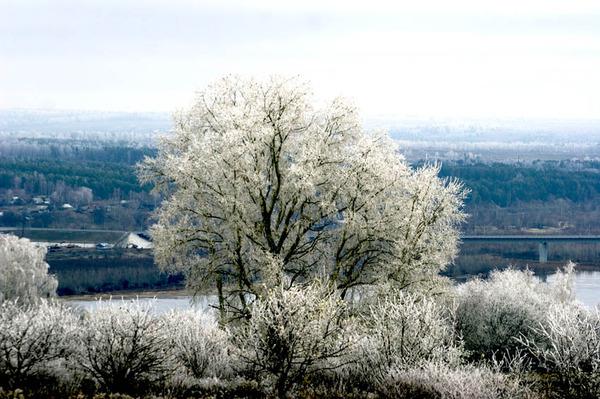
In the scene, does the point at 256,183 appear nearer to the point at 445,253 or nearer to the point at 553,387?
the point at 445,253

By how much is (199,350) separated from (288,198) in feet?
16.3

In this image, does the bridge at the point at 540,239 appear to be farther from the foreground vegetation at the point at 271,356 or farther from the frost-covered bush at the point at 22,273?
the foreground vegetation at the point at 271,356

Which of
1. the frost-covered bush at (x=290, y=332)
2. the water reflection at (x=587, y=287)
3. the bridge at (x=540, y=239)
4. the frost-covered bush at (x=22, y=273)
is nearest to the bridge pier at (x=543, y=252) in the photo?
the bridge at (x=540, y=239)

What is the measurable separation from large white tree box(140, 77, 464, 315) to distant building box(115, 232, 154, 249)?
82503 millimetres

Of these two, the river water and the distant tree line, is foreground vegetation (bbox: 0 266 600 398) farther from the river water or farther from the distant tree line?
the distant tree line

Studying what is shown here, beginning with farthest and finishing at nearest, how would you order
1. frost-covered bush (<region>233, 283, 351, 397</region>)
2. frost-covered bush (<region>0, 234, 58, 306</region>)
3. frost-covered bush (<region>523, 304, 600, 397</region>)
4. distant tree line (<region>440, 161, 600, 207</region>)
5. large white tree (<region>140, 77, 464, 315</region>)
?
distant tree line (<region>440, 161, 600, 207</region>) → frost-covered bush (<region>0, 234, 58, 306</region>) → large white tree (<region>140, 77, 464, 315</region>) → frost-covered bush (<region>233, 283, 351, 397</region>) → frost-covered bush (<region>523, 304, 600, 397</region>)

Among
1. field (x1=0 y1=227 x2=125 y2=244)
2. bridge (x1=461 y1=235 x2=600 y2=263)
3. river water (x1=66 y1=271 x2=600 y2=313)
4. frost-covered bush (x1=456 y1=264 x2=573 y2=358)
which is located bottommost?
field (x1=0 y1=227 x2=125 y2=244)

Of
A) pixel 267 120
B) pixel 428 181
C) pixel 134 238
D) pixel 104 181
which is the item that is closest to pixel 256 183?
pixel 267 120

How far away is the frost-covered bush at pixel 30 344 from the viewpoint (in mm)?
17094

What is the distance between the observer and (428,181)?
23281 mm

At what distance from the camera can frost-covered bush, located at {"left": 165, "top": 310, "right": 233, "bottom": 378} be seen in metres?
19.2

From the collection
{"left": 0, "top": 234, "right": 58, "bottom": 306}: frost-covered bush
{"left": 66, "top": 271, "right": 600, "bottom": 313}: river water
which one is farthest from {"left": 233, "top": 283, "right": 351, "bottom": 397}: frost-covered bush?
{"left": 66, "top": 271, "right": 600, "bottom": 313}: river water

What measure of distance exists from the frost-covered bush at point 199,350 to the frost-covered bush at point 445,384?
12.2 feet

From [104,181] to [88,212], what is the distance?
2430 cm
